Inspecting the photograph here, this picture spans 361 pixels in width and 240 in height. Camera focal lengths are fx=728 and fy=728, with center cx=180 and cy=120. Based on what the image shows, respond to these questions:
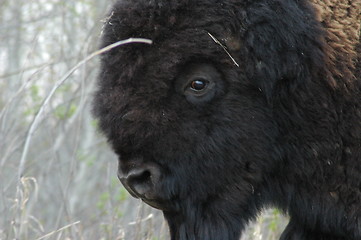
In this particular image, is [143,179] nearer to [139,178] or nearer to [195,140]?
[139,178]

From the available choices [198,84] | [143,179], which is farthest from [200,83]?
[143,179]

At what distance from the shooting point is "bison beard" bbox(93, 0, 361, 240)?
379cm

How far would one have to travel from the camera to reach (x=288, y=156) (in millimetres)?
3947

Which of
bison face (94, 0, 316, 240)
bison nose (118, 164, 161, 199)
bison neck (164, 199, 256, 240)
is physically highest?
bison face (94, 0, 316, 240)

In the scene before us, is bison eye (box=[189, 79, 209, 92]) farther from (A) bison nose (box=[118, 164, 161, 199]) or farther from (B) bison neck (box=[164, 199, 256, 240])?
(B) bison neck (box=[164, 199, 256, 240])

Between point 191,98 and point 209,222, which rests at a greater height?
point 191,98

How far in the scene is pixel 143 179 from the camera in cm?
380

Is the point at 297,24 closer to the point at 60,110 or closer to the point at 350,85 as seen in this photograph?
the point at 350,85

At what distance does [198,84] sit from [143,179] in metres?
0.58

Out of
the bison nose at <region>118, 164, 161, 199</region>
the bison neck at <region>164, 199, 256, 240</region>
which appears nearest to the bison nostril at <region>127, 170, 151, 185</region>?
the bison nose at <region>118, 164, 161, 199</region>

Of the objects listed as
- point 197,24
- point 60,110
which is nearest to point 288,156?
point 197,24

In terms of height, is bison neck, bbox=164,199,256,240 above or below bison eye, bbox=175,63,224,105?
below

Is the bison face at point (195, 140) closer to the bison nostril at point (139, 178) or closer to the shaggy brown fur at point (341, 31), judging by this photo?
the bison nostril at point (139, 178)

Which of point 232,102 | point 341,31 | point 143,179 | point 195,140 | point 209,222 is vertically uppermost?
point 341,31
